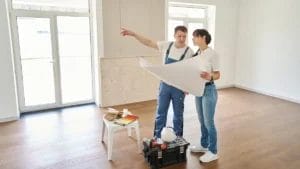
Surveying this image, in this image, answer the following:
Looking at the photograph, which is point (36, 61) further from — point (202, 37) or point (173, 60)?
point (202, 37)

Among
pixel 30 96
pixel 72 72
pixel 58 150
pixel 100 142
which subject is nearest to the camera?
pixel 58 150

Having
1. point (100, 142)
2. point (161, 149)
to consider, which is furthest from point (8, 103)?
point (161, 149)

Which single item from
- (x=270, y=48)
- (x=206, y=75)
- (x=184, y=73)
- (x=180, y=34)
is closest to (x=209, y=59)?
(x=206, y=75)

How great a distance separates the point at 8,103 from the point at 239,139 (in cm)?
354

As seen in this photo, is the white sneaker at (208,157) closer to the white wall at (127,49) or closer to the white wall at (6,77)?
the white wall at (127,49)

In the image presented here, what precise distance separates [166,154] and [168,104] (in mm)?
597

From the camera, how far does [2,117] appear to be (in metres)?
3.84

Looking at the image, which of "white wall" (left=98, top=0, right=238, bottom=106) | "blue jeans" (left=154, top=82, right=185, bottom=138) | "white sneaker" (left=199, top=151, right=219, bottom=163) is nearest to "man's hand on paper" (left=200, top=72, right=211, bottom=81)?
"blue jeans" (left=154, top=82, right=185, bottom=138)

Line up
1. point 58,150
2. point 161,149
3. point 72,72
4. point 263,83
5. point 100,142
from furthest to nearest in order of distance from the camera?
1. point 263,83
2. point 72,72
3. point 100,142
4. point 58,150
5. point 161,149

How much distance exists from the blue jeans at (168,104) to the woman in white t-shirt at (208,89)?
25 cm

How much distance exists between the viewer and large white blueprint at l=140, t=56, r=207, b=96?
2379mm

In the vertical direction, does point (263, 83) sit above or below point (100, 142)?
above

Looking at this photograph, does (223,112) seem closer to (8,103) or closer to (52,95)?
(52,95)

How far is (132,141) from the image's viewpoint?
3.19 m
